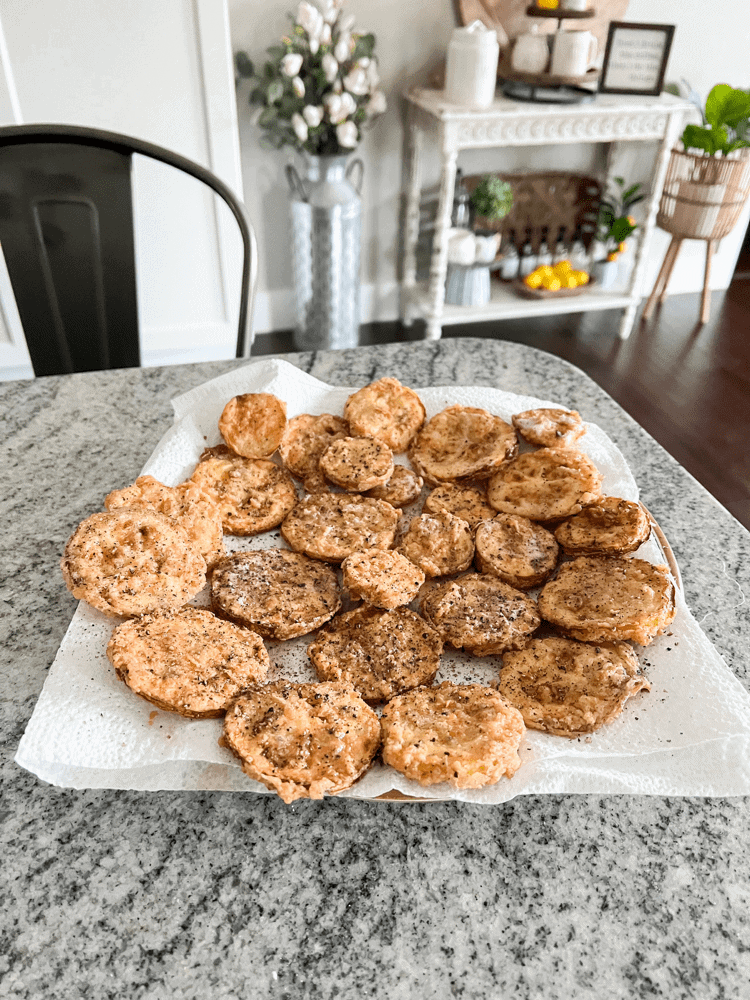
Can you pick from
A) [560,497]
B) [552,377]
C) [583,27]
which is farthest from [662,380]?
[560,497]

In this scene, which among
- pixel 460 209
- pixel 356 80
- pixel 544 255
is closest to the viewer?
pixel 356 80

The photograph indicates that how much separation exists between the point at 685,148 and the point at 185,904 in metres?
3.59

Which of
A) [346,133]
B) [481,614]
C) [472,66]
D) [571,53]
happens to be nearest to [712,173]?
[571,53]

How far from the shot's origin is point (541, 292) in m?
3.30

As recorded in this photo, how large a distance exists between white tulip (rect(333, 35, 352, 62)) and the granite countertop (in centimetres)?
237

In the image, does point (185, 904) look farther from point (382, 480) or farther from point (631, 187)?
point (631, 187)

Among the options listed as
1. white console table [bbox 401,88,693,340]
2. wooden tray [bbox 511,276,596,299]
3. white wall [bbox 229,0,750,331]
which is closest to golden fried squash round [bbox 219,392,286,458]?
white console table [bbox 401,88,693,340]

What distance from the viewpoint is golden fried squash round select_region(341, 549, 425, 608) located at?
0.84 m

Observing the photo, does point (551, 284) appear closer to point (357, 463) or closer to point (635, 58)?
point (635, 58)

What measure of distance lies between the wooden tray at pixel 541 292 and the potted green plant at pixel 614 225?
0.54ft

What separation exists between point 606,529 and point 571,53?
250 centimetres

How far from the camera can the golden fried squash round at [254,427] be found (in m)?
1.07

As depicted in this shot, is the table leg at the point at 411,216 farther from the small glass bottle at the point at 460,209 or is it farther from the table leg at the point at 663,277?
the table leg at the point at 663,277

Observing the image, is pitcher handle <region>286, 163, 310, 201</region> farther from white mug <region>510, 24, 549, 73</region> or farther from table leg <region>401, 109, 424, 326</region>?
white mug <region>510, 24, 549, 73</region>
